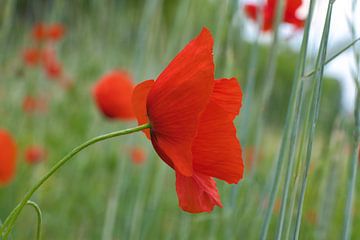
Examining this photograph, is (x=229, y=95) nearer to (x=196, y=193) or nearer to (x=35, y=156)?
(x=196, y=193)

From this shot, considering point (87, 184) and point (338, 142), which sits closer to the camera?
point (338, 142)

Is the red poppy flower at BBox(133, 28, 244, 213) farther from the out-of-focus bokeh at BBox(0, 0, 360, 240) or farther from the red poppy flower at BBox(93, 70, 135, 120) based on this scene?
the red poppy flower at BBox(93, 70, 135, 120)

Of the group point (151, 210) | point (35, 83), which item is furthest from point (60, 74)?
point (151, 210)

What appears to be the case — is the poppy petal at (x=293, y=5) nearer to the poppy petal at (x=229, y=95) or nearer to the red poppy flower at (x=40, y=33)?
the poppy petal at (x=229, y=95)

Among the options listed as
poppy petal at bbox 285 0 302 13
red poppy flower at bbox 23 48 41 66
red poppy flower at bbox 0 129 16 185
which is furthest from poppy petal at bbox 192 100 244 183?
red poppy flower at bbox 23 48 41 66

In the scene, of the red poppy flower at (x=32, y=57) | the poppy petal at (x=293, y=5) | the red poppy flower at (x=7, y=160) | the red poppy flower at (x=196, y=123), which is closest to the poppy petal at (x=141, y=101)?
the red poppy flower at (x=196, y=123)

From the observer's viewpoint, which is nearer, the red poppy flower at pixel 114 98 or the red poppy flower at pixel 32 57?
the red poppy flower at pixel 114 98

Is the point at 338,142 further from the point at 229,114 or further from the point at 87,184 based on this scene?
the point at 87,184
